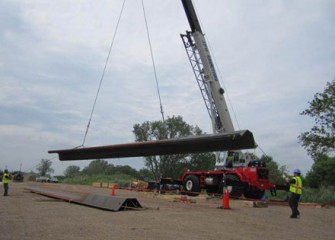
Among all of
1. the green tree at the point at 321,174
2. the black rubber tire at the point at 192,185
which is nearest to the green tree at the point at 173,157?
the green tree at the point at 321,174

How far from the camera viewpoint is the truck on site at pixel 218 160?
60.6 feet

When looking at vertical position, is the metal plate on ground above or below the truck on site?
below

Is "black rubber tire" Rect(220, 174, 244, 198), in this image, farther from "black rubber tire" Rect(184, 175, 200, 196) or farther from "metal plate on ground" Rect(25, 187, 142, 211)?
"metal plate on ground" Rect(25, 187, 142, 211)

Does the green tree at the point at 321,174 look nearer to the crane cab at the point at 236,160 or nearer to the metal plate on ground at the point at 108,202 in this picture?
the crane cab at the point at 236,160

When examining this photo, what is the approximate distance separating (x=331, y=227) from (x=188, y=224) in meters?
4.31

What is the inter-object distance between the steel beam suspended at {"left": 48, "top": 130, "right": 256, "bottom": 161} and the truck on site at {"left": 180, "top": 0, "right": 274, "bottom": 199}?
8.59m

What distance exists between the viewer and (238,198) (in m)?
18.6

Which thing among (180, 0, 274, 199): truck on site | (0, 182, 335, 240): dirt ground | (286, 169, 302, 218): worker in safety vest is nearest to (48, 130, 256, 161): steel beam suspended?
(0, 182, 335, 240): dirt ground

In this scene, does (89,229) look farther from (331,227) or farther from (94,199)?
(331,227)

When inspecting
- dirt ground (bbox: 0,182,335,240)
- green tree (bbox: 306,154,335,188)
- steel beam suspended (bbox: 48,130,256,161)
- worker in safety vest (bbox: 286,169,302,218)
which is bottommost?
dirt ground (bbox: 0,182,335,240)

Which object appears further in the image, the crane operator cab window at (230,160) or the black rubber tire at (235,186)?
the crane operator cab window at (230,160)

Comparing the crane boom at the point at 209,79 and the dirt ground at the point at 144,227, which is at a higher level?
the crane boom at the point at 209,79

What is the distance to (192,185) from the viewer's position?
2072cm

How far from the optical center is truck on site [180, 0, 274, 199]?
1848 centimetres
